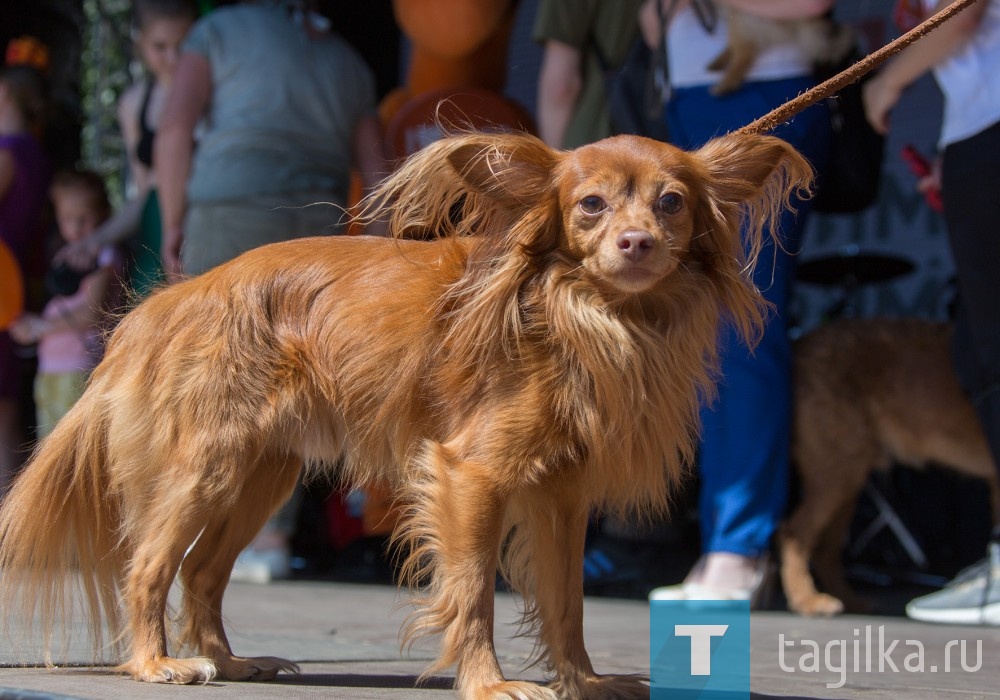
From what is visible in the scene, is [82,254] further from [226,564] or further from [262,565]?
[226,564]

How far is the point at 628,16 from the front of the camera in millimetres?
5879

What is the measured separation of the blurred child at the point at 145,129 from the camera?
689 cm

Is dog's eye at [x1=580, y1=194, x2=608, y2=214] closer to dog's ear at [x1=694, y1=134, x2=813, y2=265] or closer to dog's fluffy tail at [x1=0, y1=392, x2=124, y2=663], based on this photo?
dog's ear at [x1=694, y1=134, x2=813, y2=265]

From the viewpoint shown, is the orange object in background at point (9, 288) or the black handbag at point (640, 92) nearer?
the black handbag at point (640, 92)

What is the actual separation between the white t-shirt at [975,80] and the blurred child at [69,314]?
5102mm

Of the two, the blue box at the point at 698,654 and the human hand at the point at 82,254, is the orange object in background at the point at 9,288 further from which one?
the blue box at the point at 698,654

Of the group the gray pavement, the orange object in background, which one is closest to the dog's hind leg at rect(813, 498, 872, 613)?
the gray pavement

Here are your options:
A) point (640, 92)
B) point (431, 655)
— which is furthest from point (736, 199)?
point (640, 92)

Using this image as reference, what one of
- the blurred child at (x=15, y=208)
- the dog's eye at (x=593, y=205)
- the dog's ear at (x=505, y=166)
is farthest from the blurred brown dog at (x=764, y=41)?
the blurred child at (x=15, y=208)

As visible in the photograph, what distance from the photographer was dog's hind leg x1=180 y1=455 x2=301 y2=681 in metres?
3.11

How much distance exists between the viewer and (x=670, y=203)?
279 cm

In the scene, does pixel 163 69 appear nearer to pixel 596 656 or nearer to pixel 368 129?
pixel 368 129

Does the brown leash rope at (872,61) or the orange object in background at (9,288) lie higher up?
the brown leash rope at (872,61)

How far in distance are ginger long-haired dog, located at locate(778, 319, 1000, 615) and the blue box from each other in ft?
4.23
